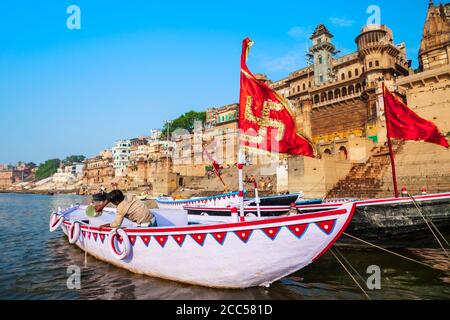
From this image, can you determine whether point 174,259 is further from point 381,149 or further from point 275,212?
point 381,149

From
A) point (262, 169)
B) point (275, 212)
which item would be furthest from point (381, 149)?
point (275, 212)

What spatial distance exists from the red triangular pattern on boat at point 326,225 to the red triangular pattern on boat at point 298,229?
272mm

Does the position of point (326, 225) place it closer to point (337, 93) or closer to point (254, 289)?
point (254, 289)

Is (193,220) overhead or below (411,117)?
below

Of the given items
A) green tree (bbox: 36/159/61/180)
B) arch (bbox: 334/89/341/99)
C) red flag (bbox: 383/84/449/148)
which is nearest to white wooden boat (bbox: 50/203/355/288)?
red flag (bbox: 383/84/449/148)

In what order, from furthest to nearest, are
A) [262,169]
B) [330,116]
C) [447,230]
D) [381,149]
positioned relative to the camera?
[330,116] < [262,169] < [381,149] < [447,230]

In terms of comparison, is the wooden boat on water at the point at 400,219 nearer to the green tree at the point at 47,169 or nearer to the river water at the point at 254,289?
the river water at the point at 254,289

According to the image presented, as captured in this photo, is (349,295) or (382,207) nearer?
(349,295)

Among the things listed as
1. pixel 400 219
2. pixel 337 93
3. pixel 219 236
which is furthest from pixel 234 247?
pixel 337 93

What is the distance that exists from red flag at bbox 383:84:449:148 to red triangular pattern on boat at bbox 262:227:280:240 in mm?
7088

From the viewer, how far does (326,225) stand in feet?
18.1

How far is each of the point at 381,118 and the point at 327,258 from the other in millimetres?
32645

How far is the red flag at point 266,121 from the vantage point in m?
6.96
